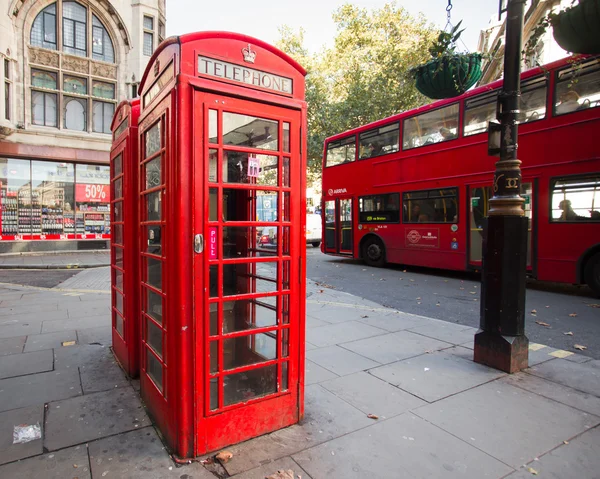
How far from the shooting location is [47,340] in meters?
4.71

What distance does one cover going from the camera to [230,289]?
11.0 ft

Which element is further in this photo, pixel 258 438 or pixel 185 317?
A: pixel 258 438

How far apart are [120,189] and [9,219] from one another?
14197mm

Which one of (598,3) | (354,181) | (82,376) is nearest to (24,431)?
(82,376)

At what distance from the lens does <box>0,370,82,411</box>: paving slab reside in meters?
3.13

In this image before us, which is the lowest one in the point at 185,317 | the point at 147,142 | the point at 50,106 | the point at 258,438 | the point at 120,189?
the point at 258,438

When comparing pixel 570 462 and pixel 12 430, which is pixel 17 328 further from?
pixel 570 462

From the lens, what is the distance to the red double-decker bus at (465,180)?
24.8 feet

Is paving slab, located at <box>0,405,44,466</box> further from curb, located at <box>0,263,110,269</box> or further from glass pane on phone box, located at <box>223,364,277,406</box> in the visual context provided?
curb, located at <box>0,263,110,269</box>

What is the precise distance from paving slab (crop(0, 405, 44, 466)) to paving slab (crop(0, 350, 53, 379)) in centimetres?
88

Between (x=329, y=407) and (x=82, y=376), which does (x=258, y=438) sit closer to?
(x=329, y=407)

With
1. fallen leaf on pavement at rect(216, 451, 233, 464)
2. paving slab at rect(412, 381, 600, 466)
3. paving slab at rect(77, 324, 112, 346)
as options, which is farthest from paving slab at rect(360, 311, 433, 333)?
paving slab at rect(77, 324, 112, 346)

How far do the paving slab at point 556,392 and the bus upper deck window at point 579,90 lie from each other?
605cm

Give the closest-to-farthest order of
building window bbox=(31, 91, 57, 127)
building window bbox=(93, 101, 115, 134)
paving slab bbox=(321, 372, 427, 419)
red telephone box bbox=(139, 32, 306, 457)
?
red telephone box bbox=(139, 32, 306, 457) → paving slab bbox=(321, 372, 427, 419) → building window bbox=(31, 91, 57, 127) → building window bbox=(93, 101, 115, 134)
